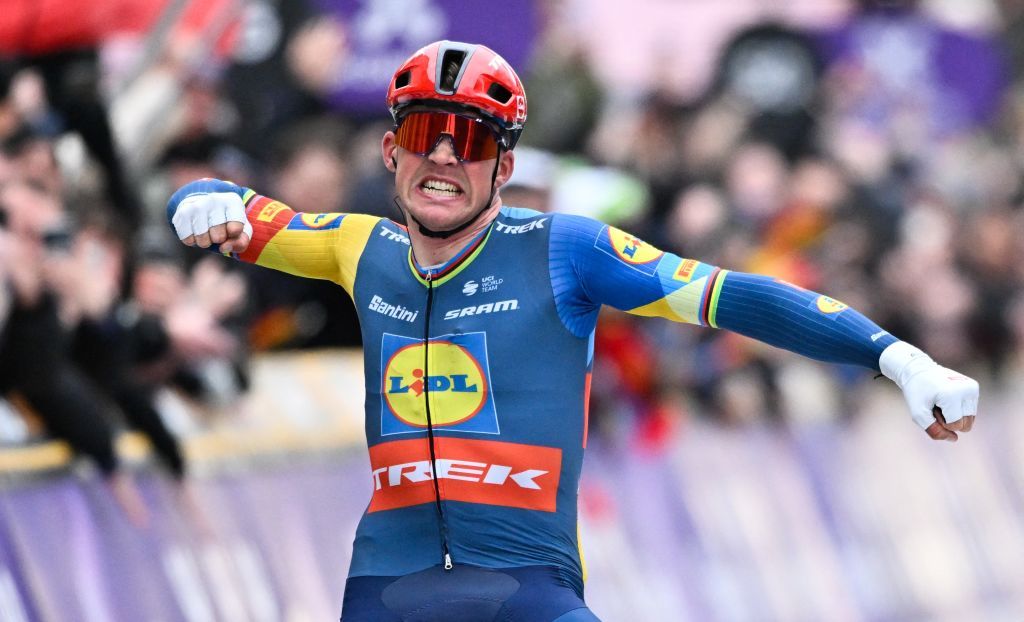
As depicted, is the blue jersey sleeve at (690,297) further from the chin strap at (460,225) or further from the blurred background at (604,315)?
the blurred background at (604,315)

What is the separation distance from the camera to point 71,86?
9766mm

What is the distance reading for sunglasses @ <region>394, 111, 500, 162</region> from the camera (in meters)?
6.31

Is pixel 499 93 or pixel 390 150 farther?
pixel 390 150

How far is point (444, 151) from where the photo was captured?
6.30 meters

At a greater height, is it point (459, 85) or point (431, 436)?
point (459, 85)

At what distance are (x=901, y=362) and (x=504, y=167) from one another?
1567 mm

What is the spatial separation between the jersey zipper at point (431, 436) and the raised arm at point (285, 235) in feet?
1.30

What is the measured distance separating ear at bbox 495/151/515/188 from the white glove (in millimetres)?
865

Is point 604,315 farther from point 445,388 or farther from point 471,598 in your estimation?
point 471,598

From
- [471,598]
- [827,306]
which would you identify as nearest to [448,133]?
[827,306]

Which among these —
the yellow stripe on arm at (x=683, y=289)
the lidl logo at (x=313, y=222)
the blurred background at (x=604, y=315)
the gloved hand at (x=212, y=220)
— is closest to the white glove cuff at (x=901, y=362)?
the yellow stripe on arm at (x=683, y=289)

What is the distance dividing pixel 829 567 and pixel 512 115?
917 centimetres

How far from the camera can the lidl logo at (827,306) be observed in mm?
5906

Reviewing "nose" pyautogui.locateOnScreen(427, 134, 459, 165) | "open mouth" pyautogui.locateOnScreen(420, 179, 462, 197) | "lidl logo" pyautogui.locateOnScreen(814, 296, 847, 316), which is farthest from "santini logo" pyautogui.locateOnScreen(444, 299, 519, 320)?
"lidl logo" pyautogui.locateOnScreen(814, 296, 847, 316)
